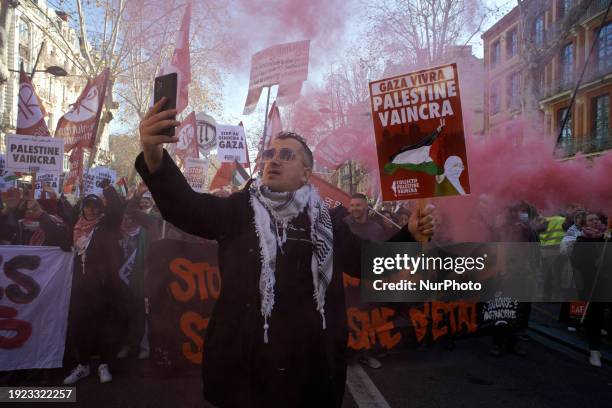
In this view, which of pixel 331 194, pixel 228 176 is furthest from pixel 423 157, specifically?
pixel 228 176

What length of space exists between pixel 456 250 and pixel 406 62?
7642 mm

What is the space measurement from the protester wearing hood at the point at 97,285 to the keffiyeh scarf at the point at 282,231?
3129mm

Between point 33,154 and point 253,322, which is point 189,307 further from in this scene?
point 33,154

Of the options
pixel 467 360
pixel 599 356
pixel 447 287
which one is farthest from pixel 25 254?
pixel 599 356

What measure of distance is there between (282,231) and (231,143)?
31.1ft

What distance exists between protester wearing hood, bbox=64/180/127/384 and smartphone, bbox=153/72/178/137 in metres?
3.46

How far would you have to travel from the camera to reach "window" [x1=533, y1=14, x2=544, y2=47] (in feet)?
35.8

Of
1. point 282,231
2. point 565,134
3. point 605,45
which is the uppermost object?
point 605,45

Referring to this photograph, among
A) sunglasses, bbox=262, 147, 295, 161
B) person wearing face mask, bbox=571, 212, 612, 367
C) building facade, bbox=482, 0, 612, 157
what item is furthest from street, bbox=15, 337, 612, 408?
building facade, bbox=482, 0, 612, 157

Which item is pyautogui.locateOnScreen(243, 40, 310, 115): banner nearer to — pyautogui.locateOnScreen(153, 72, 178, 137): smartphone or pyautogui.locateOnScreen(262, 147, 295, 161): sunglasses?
pyautogui.locateOnScreen(262, 147, 295, 161): sunglasses

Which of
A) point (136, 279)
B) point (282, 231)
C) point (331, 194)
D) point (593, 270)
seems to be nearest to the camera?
point (282, 231)

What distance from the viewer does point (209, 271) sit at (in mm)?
4824

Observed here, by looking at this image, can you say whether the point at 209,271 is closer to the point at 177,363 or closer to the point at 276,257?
the point at 177,363

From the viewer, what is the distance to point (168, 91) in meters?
1.75
